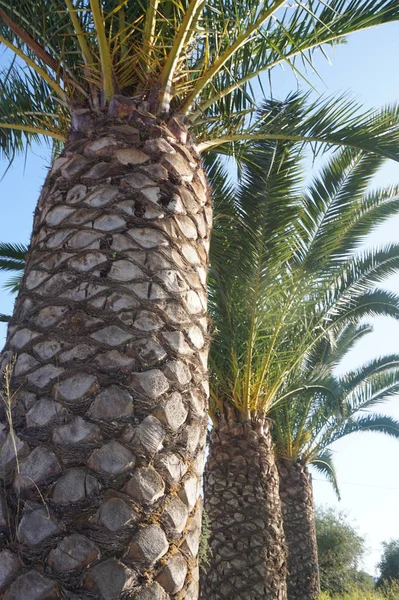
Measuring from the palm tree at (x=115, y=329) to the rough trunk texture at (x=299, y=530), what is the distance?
34.6 feet

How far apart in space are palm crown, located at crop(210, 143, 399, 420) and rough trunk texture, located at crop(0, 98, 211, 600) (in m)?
3.31

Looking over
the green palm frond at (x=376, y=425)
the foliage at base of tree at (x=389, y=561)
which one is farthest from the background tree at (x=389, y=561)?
the green palm frond at (x=376, y=425)

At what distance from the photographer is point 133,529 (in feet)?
7.66

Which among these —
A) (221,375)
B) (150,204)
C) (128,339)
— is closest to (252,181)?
(221,375)

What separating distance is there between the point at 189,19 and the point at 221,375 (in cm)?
585

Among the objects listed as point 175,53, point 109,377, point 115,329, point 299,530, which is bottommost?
point 109,377

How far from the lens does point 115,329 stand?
2.68 m

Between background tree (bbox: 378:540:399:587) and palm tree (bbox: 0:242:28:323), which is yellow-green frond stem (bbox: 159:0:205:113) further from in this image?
background tree (bbox: 378:540:399:587)

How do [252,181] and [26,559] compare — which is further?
[252,181]

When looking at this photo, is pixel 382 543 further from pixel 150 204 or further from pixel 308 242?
pixel 150 204

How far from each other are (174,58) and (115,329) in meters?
1.75

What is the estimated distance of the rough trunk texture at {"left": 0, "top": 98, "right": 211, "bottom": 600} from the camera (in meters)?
2.29

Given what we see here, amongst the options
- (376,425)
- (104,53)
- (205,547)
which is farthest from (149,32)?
(376,425)

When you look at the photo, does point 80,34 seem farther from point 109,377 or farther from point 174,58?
point 109,377
